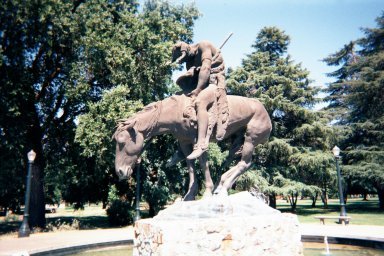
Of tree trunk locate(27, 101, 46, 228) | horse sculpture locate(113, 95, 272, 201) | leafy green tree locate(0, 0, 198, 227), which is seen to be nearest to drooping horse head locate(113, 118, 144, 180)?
horse sculpture locate(113, 95, 272, 201)

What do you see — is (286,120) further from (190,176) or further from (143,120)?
(143,120)

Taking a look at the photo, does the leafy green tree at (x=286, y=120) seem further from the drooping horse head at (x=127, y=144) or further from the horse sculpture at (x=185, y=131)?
the drooping horse head at (x=127, y=144)

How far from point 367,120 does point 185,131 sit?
28.0 metres

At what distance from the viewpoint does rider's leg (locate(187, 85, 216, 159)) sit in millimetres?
6219

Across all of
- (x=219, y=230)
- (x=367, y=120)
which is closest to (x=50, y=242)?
(x=219, y=230)

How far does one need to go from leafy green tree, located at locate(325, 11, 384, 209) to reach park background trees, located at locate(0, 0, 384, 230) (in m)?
0.10

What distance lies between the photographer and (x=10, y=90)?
16.8 metres

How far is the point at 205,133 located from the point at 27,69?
16035 mm

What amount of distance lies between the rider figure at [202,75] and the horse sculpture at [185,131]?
248 mm

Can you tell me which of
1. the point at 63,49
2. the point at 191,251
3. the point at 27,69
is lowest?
the point at 191,251

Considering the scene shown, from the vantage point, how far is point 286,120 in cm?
2886

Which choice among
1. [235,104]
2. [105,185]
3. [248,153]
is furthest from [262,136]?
[105,185]

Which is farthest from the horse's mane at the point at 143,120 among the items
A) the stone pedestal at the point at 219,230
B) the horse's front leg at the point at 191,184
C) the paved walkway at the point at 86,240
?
the paved walkway at the point at 86,240

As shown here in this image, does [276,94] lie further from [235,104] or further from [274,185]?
[235,104]
